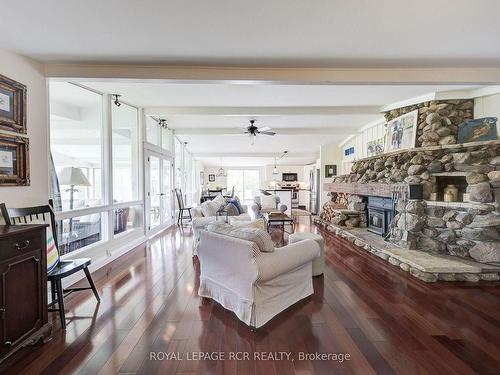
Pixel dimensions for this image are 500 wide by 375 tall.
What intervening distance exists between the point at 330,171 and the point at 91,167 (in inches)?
284

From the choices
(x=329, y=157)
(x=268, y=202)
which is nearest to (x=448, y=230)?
(x=268, y=202)

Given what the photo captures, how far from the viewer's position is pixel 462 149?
12.9 ft

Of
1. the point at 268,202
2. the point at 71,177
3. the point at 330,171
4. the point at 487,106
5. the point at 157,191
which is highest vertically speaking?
the point at 487,106

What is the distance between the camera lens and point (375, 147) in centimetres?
612

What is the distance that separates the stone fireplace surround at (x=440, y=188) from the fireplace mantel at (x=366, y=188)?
2 cm

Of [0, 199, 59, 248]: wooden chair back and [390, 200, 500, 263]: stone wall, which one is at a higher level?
[0, 199, 59, 248]: wooden chair back

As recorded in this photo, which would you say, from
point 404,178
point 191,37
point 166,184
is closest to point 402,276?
point 404,178

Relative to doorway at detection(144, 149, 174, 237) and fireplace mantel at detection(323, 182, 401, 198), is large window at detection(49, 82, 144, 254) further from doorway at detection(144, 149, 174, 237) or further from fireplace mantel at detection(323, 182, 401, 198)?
fireplace mantel at detection(323, 182, 401, 198)

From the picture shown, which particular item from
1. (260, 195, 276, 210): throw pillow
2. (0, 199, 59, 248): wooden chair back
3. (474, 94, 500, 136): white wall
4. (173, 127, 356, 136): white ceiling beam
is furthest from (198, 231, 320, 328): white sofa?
(173, 127, 356, 136): white ceiling beam

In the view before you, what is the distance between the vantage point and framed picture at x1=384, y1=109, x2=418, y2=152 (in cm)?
455

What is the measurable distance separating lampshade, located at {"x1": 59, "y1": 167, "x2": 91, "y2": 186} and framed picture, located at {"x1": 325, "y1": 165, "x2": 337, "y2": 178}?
292 inches

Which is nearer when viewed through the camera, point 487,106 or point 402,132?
point 487,106

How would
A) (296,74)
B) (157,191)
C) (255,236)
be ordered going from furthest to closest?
(157,191)
(296,74)
(255,236)

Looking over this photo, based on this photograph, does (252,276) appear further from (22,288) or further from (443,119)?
(443,119)
